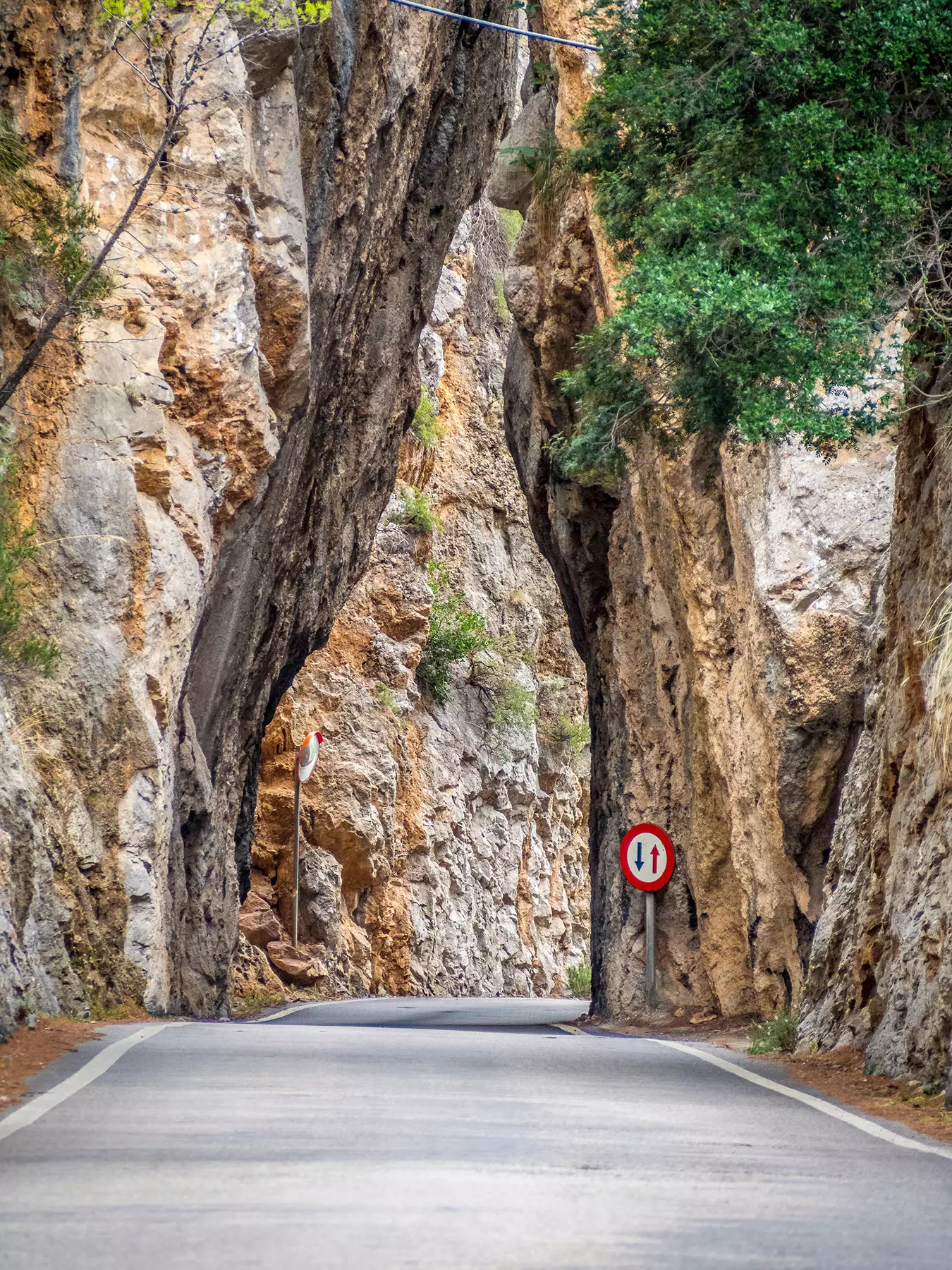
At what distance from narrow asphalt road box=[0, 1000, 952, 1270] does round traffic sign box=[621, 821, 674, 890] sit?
11.0 meters

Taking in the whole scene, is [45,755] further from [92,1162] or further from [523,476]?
[523,476]

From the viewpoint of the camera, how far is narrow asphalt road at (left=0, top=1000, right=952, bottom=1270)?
14.8 ft

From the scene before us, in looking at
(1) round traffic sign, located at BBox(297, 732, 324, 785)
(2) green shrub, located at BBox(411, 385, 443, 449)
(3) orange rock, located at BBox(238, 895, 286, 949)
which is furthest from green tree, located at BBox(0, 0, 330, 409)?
(2) green shrub, located at BBox(411, 385, 443, 449)

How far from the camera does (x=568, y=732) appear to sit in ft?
184

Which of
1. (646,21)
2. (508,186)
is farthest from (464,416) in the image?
(646,21)

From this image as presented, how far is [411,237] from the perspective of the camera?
3288cm

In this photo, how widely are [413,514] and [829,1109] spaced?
126 feet

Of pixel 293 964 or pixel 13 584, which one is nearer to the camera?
pixel 13 584

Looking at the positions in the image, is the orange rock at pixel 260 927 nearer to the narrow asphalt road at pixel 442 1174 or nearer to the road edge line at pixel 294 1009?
the road edge line at pixel 294 1009

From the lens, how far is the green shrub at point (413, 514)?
46469 millimetres

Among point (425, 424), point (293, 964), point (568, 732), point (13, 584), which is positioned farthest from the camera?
point (568, 732)

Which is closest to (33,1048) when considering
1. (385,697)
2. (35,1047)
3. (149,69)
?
(35,1047)

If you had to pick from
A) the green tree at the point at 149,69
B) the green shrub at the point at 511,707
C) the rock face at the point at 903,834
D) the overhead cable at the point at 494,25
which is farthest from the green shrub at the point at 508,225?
the rock face at the point at 903,834

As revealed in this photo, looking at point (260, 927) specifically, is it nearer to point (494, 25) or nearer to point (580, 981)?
point (580, 981)
